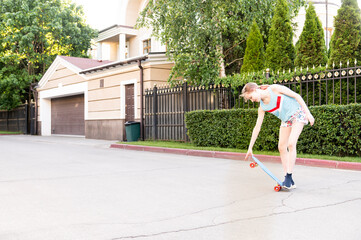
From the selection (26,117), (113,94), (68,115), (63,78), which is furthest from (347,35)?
(26,117)

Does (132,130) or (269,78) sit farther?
(132,130)

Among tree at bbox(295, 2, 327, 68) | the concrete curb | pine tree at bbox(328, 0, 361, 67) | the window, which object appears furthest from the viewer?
the window

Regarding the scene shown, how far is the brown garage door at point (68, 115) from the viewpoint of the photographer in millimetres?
23062

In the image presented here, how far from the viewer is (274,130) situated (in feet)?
32.9

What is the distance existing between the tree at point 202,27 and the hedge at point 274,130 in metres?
2.11

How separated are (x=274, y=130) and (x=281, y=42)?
4280 mm

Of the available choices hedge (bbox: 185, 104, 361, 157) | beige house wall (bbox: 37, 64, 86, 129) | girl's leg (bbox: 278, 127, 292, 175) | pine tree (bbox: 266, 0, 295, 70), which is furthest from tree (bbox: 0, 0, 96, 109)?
Answer: girl's leg (bbox: 278, 127, 292, 175)

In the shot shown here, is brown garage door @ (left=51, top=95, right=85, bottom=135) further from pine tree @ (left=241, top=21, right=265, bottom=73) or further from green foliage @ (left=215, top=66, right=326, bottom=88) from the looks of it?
green foliage @ (left=215, top=66, right=326, bottom=88)

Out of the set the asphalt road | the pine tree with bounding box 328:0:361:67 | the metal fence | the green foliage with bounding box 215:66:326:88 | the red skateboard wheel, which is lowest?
the asphalt road

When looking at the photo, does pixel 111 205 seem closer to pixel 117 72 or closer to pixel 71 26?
pixel 117 72

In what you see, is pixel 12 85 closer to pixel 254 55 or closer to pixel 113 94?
pixel 113 94

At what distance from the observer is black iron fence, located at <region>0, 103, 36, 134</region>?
1085 inches

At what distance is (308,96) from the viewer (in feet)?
33.9

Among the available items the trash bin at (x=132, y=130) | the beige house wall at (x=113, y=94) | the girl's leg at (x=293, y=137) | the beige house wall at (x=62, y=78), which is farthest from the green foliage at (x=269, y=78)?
the beige house wall at (x=62, y=78)
